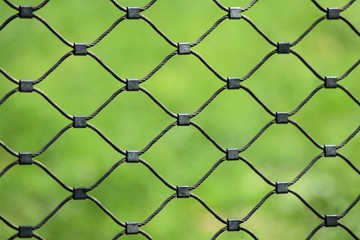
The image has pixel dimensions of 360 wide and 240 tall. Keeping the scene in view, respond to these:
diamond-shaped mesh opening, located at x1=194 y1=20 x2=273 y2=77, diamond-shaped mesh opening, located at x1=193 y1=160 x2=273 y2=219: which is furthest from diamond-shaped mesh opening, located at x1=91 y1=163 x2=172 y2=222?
diamond-shaped mesh opening, located at x1=194 y1=20 x2=273 y2=77

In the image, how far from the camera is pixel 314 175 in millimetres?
4605

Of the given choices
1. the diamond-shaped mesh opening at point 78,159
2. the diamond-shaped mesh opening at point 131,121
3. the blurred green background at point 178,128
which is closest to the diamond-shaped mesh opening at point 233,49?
the blurred green background at point 178,128

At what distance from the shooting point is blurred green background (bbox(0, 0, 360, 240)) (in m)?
4.39

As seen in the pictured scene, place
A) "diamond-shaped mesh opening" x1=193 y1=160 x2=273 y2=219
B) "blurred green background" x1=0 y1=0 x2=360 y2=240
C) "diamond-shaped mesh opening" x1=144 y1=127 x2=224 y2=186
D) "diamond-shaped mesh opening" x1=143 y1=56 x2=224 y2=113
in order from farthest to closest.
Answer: "diamond-shaped mesh opening" x1=143 y1=56 x2=224 y2=113, "diamond-shaped mesh opening" x1=144 y1=127 x2=224 y2=186, "diamond-shaped mesh opening" x1=193 y1=160 x2=273 y2=219, "blurred green background" x1=0 y1=0 x2=360 y2=240

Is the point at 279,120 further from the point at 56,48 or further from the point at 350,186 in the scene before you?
the point at 56,48

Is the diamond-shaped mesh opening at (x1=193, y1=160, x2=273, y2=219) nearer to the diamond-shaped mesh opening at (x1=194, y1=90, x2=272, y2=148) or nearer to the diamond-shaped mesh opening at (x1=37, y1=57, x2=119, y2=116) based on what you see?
the diamond-shaped mesh opening at (x1=194, y1=90, x2=272, y2=148)

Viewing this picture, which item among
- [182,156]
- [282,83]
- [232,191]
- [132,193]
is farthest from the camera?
[282,83]

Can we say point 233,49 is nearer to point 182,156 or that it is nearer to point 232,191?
point 182,156

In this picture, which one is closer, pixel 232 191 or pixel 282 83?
pixel 232 191

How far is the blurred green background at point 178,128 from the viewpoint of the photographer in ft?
14.4

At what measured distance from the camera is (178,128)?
516 centimetres

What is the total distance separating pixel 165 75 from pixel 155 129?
54 cm

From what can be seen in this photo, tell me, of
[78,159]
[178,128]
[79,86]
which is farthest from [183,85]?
[78,159]

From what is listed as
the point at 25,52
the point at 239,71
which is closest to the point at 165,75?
the point at 239,71
